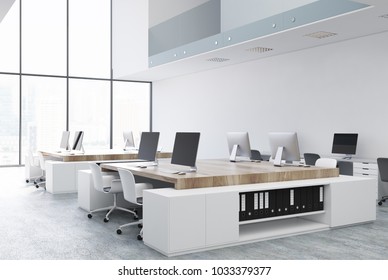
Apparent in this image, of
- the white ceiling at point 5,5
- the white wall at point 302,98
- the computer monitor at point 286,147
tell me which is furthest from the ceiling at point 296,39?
the white ceiling at point 5,5

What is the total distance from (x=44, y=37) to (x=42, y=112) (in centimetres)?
233

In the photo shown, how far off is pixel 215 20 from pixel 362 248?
6.65m

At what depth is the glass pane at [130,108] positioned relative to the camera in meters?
15.3

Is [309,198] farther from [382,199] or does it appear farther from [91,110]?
[91,110]

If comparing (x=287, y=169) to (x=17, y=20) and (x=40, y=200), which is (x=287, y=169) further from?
(x=17, y=20)

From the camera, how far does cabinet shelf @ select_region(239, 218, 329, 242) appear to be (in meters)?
4.91

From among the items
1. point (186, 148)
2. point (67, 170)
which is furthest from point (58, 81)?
point (186, 148)

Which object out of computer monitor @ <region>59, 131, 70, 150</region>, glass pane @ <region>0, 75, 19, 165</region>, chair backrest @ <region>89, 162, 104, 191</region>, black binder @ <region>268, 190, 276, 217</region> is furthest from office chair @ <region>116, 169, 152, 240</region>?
glass pane @ <region>0, 75, 19, 165</region>

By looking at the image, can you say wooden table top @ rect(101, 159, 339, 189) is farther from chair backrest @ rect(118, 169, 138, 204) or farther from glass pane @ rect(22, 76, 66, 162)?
glass pane @ rect(22, 76, 66, 162)

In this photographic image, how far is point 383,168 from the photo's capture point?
7137 mm

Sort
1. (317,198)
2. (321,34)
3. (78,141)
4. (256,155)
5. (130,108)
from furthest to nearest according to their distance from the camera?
(130,108)
(78,141)
(256,155)
(321,34)
(317,198)

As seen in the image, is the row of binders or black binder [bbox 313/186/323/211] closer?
the row of binders

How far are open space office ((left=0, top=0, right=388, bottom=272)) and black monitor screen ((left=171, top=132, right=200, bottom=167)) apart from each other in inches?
32.5
